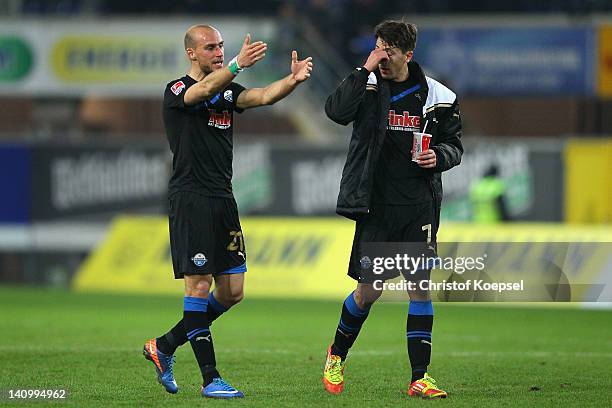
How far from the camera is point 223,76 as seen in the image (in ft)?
26.8

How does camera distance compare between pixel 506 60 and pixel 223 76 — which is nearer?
pixel 223 76

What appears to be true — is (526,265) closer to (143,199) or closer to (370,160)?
(370,160)

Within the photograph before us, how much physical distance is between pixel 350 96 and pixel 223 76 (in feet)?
2.71

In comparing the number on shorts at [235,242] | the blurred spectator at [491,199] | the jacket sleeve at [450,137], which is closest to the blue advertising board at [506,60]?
the blurred spectator at [491,199]

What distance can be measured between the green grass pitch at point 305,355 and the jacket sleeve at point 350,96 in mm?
1764

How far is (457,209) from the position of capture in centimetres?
2170

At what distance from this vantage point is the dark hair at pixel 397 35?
8.49 metres

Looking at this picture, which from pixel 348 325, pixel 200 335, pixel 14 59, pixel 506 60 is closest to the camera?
pixel 200 335

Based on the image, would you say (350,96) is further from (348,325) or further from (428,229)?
(348,325)

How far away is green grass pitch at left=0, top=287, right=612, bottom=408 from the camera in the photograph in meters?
8.72

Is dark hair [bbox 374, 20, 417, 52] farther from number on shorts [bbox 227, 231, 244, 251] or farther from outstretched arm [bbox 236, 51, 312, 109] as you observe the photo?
number on shorts [bbox 227, 231, 244, 251]

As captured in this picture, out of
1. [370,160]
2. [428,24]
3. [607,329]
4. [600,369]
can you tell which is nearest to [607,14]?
[428,24]

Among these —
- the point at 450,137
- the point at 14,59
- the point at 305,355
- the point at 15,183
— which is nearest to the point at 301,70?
the point at 450,137

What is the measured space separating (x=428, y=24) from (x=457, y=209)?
3.78 m
